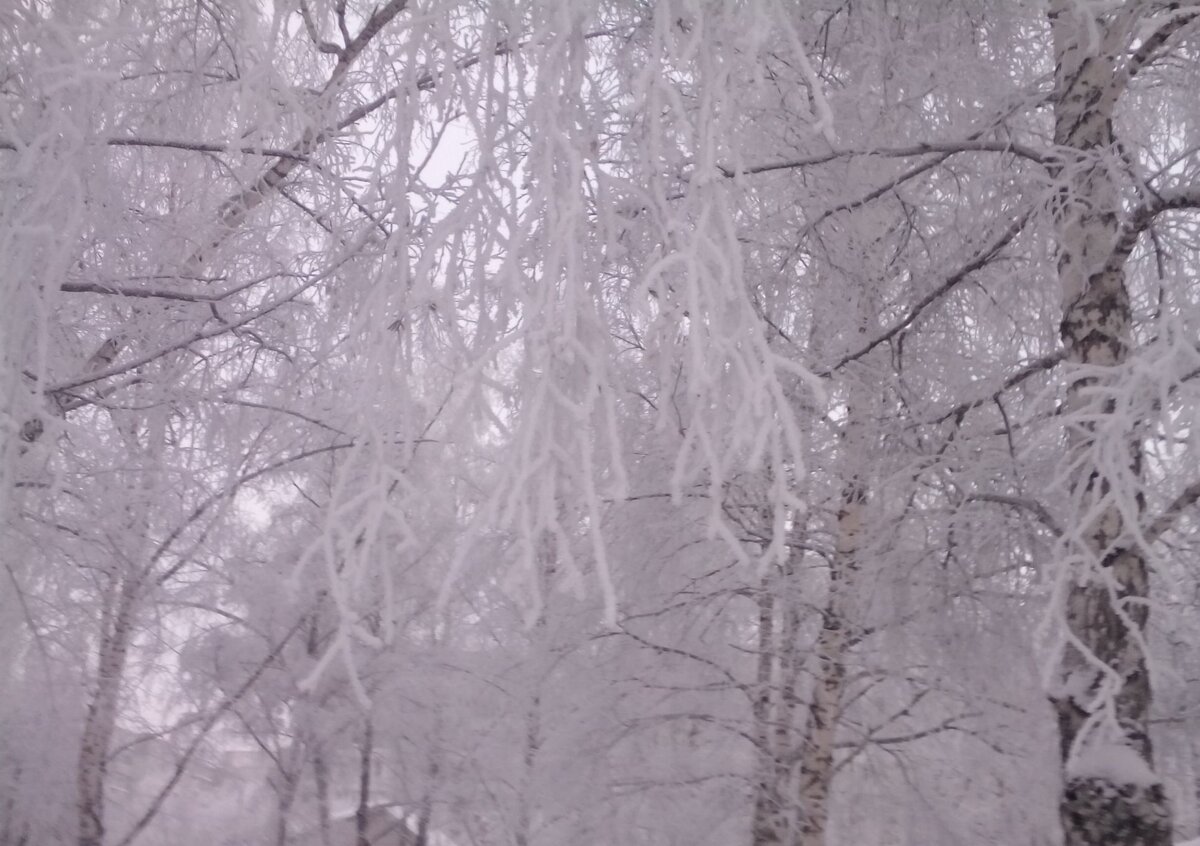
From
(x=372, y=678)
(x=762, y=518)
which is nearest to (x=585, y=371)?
(x=762, y=518)

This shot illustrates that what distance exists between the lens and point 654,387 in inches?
180

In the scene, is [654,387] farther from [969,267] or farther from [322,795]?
[322,795]

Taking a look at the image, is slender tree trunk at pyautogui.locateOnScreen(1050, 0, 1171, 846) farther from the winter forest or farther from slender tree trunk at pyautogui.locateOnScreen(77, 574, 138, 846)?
slender tree trunk at pyautogui.locateOnScreen(77, 574, 138, 846)

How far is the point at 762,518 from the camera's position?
4.38 metres

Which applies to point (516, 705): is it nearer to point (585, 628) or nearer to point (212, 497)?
point (585, 628)

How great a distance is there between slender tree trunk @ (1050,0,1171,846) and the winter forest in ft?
0.06

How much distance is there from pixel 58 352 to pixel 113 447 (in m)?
0.75

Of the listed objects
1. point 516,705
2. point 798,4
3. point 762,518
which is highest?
point 798,4

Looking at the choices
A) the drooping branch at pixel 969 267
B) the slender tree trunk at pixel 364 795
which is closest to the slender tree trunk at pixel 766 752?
the drooping branch at pixel 969 267

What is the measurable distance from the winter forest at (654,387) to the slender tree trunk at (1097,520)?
0.02 metres

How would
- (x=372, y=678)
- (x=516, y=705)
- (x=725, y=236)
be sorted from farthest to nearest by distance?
(x=372, y=678) < (x=516, y=705) < (x=725, y=236)

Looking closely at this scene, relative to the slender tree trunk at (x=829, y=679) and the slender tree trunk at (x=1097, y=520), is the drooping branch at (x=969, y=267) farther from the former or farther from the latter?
the slender tree trunk at (x=829, y=679)

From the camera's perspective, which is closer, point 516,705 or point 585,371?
point 585,371

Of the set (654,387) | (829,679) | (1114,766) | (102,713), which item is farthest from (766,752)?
(102,713)
